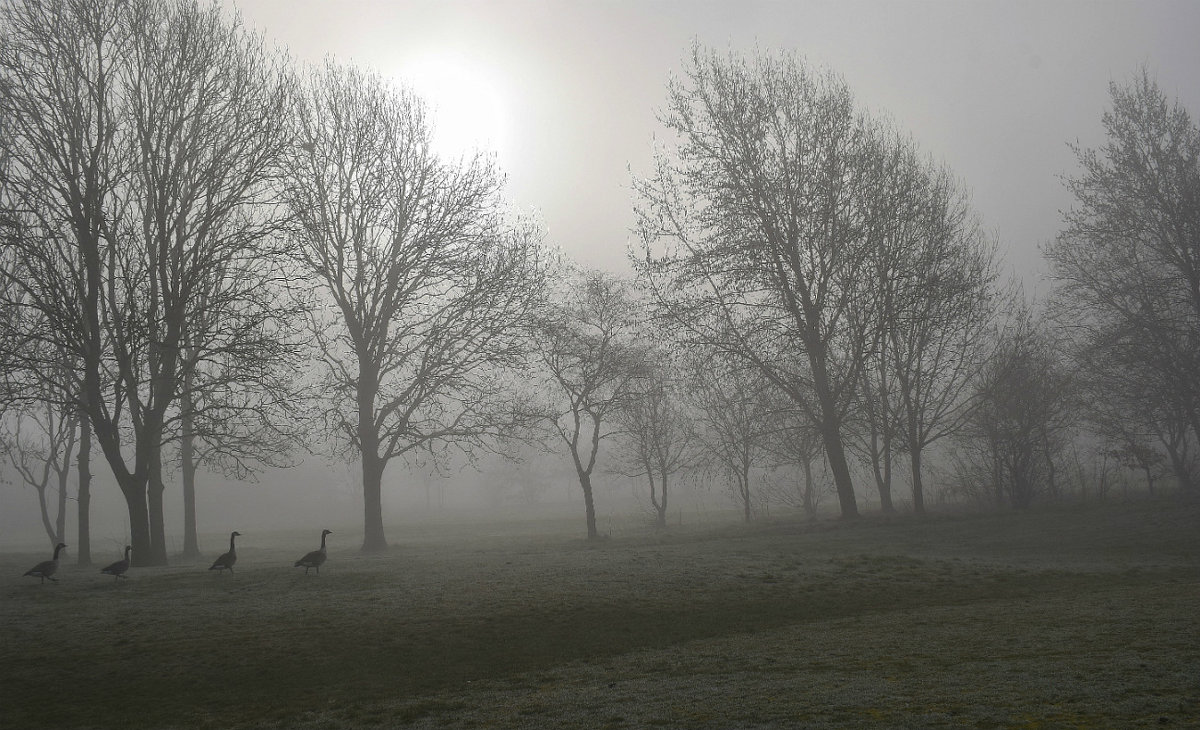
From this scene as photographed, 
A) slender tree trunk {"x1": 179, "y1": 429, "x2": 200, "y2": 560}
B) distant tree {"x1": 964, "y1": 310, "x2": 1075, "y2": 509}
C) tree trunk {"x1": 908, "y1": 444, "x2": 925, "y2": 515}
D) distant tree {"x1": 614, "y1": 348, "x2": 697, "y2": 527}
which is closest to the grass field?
slender tree trunk {"x1": 179, "y1": 429, "x2": 200, "y2": 560}

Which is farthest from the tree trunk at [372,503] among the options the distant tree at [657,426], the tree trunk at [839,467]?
the tree trunk at [839,467]

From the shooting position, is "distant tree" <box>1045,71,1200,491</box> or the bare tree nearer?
the bare tree

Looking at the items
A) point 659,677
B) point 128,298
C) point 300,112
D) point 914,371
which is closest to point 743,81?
point 914,371

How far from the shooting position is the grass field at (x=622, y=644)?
7.96 metres

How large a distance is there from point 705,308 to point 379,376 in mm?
13218

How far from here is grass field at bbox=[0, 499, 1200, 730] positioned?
26.1 feet

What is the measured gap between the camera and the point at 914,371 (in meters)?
33.6

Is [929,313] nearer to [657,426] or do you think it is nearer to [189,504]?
[657,426]

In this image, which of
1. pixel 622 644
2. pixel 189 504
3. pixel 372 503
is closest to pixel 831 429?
pixel 372 503

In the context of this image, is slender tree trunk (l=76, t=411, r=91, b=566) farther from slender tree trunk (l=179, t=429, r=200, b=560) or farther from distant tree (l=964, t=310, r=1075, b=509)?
distant tree (l=964, t=310, r=1075, b=509)

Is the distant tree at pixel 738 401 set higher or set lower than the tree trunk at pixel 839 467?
higher

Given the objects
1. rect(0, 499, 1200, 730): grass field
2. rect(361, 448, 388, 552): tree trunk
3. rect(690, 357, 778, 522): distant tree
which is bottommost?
rect(0, 499, 1200, 730): grass field

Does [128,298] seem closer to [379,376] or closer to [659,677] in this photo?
[379,376]

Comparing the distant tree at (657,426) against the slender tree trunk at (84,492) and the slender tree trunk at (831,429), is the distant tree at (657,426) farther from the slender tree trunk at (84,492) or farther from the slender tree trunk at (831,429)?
the slender tree trunk at (84,492)
